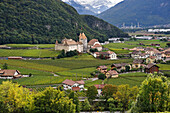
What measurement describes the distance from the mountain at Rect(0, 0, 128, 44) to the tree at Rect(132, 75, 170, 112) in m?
92.2

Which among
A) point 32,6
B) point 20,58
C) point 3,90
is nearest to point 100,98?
point 3,90

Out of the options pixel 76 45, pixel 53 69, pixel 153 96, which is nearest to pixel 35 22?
pixel 76 45

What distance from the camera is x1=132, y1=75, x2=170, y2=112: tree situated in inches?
1019

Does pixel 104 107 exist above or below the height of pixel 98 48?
below

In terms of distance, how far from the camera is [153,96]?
86.3 feet

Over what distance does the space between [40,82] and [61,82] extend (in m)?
4.60

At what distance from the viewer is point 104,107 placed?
40.0 m

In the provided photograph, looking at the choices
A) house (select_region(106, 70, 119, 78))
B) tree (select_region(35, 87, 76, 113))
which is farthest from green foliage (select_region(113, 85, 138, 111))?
house (select_region(106, 70, 119, 78))

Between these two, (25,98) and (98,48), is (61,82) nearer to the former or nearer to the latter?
(25,98)

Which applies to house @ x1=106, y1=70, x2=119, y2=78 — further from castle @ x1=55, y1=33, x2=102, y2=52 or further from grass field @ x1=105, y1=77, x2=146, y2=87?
castle @ x1=55, y1=33, x2=102, y2=52

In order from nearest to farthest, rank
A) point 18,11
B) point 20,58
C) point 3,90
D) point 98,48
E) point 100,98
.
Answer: point 3,90
point 100,98
point 20,58
point 98,48
point 18,11

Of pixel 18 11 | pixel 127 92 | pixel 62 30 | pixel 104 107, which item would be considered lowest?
pixel 104 107

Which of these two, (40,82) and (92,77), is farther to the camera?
(92,77)

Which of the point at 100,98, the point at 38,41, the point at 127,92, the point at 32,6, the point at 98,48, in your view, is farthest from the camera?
the point at 32,6
